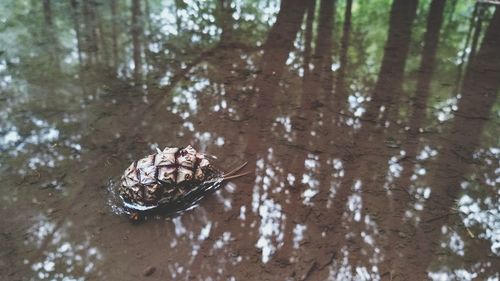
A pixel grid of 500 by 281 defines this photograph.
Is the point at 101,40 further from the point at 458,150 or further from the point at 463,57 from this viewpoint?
the point at 463,57

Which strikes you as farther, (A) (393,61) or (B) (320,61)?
(A) (393,61)

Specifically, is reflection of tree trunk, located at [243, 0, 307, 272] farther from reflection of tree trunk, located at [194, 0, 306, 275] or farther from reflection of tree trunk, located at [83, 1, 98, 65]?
reflection of tree trunk, located at [83, 1, 98, 65]

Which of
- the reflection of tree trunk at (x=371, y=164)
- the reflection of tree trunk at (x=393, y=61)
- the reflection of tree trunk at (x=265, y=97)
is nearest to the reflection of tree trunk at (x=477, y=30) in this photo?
the reflection of tree trunk at (x=393, y=61)

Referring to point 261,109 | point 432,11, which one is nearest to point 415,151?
point 261,109

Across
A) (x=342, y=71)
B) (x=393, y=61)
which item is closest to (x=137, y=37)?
(x=342, y=71)

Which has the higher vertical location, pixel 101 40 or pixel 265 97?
pixel 101 40
